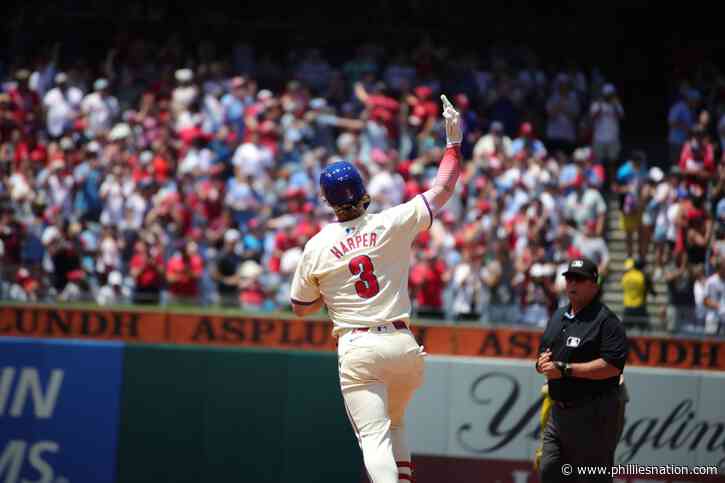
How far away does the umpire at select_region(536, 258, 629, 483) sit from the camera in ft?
20.5

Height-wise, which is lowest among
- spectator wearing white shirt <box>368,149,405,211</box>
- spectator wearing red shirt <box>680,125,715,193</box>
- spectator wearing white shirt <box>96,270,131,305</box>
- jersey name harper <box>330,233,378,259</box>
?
spectator wearing white shirt <box>96,270,131,305</box>

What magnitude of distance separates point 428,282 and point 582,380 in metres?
6.63

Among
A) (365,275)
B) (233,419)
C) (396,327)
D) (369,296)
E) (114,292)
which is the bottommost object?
(233,419)

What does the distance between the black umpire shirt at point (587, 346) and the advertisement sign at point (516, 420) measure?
53.5 inches

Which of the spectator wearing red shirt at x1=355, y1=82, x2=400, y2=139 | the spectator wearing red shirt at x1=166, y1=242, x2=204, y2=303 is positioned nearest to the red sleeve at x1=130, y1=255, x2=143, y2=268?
the spectator wearing red shirt at x1=166, y1=242, x2=204, y2=303

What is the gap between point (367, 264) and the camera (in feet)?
19.4

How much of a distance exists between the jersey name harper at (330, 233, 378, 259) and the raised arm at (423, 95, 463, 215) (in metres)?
0.37

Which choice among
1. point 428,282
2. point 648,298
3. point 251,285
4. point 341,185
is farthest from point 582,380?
point 251,285

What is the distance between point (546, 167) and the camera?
15.1 m

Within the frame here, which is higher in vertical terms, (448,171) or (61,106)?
(61,106)

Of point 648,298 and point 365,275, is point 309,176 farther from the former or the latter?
point 365,275

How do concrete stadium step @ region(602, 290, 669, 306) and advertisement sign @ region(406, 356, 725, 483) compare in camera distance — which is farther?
concrete stadium step @ region(602, 290, 669, 306)

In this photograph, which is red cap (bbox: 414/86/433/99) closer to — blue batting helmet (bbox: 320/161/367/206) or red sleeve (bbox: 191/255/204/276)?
red sleeve (bbox: 191/255/204/276)

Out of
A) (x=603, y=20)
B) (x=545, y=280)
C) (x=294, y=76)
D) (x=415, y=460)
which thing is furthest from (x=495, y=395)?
(x=603, y=20)
